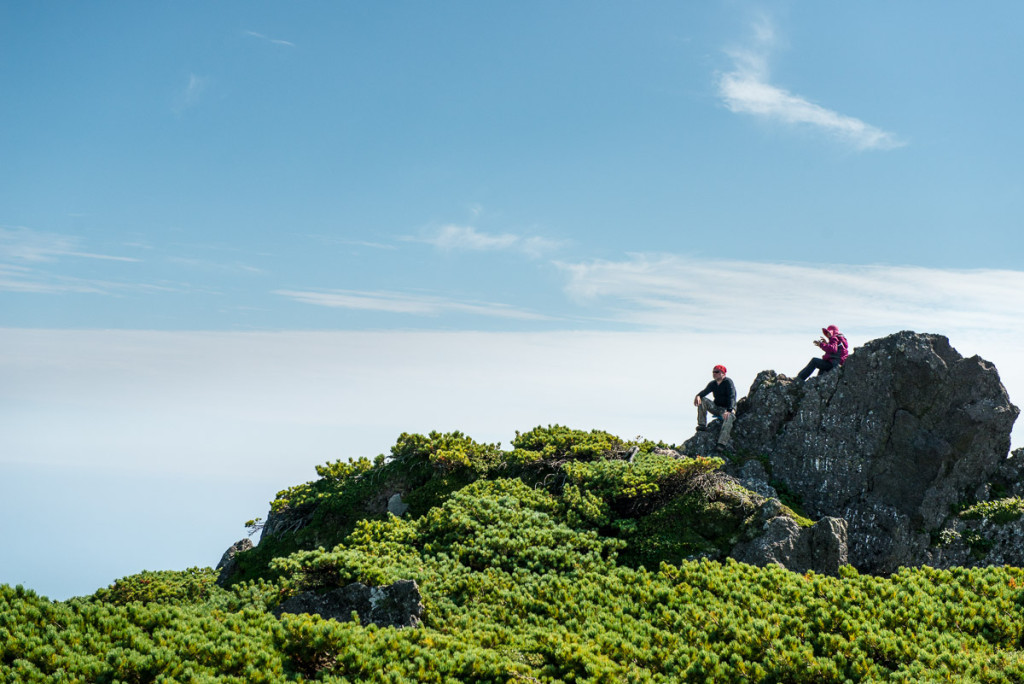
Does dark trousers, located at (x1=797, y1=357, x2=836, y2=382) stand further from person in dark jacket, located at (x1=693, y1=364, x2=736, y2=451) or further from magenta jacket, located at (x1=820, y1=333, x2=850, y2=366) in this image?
person in dark jacket, located at (x1=693, y1=364, x2=736, y2=451)

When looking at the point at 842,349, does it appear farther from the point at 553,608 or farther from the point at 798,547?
the point at 553,608

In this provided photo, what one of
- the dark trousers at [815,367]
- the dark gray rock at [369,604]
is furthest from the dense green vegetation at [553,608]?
the dark trousers at [815,367]

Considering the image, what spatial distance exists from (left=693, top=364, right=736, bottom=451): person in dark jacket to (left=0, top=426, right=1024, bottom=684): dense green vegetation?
12.3 feet

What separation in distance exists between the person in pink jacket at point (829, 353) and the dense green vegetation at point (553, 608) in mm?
6467

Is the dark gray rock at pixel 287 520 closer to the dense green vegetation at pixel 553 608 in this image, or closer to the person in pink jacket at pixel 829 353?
the dense green vegetation at pixel 553 608

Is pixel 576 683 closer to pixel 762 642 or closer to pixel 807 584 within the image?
pixel 762 642

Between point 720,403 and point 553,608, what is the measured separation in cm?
→ 1167

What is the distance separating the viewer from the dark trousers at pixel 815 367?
75.3ft

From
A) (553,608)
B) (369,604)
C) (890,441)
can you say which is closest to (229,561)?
(369,604)

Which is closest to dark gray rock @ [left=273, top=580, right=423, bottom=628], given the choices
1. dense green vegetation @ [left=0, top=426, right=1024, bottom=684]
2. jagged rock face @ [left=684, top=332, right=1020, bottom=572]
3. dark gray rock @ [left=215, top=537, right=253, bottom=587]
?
dense green vegetation @ [left=0, top=426, right=1024, bottom=684]

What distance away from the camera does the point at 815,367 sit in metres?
23.2

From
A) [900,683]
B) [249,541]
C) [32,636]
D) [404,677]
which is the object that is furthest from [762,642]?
[249,541]

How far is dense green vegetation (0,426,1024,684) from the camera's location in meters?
10.2

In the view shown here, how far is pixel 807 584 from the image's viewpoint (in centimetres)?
1291
